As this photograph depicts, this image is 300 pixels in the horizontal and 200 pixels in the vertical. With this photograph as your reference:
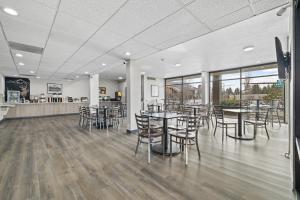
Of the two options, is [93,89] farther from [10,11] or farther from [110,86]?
[10,11]

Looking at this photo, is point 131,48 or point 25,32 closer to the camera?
point 25,32

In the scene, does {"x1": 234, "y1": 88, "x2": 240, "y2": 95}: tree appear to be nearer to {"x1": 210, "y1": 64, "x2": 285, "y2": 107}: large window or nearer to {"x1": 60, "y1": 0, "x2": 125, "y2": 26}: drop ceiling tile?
{"x1": 210, "y1": 64, "x2": 285, "y2": 107}: large window

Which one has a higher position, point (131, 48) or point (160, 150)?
point (131, 48)

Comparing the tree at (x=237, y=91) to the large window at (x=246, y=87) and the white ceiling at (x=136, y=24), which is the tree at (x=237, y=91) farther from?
the white ceiling at (x=136, y=24)

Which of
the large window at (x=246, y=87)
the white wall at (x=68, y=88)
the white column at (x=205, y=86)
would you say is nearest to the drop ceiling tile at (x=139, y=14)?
the large window at (x=246, y=87)

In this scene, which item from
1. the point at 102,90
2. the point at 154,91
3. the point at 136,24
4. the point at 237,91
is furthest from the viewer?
the point at 102,90

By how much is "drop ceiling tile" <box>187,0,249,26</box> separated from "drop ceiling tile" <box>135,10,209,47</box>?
0.49 ft

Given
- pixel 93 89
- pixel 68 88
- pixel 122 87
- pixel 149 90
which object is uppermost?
pixel 122 87

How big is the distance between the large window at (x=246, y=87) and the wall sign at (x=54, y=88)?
33.6 ft

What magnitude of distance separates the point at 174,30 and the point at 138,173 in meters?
2.71

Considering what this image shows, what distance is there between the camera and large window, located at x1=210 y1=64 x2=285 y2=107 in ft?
21.0

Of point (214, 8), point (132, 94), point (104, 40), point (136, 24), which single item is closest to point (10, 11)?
point (104, 40)

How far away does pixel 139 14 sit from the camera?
2.26 m

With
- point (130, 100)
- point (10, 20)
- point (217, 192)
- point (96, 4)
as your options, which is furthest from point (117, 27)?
point (217, 192)
